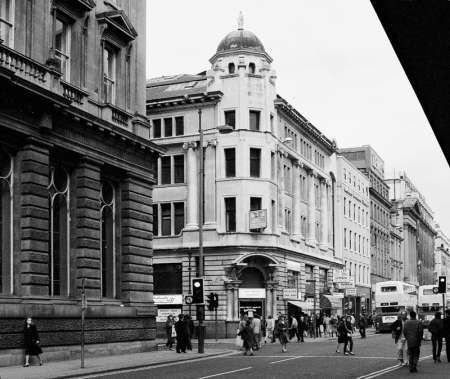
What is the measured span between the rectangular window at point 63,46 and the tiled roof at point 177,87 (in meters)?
32.5

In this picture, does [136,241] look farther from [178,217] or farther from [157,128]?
[157,128]

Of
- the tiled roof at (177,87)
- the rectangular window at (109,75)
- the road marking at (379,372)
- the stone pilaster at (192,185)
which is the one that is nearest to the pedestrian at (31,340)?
the road marking at (379,372)

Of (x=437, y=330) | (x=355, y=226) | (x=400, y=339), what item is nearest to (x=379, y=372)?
(x=400, y=339)

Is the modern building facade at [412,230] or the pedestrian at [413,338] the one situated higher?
the modern building facade at [412,230]

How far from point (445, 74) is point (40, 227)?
2449cm

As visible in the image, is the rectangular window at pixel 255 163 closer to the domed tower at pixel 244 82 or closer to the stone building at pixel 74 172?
the domed tower at pixel 244 82

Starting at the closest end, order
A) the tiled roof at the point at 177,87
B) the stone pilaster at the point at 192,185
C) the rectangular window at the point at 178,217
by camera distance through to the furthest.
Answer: the stone pilaster at the point at 192,185
the rectangular window at the point at 178,217
the tiled roof at the point at 177,87

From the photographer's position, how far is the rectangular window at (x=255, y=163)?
65125 millimetres

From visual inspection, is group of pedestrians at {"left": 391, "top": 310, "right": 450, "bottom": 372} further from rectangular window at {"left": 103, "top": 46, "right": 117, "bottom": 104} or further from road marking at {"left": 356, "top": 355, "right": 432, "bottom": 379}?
rectangular window at {"left": 103, "top": 46, "right": 117, "bottom": 104}

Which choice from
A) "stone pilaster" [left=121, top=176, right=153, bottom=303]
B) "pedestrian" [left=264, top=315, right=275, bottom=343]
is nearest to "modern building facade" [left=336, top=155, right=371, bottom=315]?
"pedestrian" [left=264, top=315, right=275, bottom=343]

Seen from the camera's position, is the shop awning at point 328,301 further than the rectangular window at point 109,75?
Yes

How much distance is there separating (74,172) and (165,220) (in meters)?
33.8

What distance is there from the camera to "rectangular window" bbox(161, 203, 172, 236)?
66438 mm

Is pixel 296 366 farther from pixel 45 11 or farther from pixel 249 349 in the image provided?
pixel 45 11
